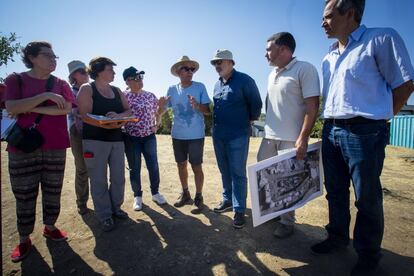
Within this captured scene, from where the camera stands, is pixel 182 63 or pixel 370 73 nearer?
pixel 370 73

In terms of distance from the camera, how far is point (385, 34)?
2.17 m

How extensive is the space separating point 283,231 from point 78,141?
10.4 ft

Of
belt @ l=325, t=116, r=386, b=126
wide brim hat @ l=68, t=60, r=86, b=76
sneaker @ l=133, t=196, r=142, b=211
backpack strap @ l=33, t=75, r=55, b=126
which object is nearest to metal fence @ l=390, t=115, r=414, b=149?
belt @ l=325, t=116, r=386, b=126

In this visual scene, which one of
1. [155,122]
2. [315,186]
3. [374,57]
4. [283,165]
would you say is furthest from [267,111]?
[155,122]

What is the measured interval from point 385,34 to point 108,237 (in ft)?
12.0

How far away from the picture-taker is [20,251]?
2.83 m

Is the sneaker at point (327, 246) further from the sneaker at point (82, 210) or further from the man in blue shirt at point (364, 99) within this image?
the sneaker at point (82, 210)

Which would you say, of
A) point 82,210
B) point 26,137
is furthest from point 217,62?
A: point 82,210

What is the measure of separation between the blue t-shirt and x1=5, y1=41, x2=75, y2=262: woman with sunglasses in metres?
1.61

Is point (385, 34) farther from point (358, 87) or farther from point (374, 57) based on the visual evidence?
point (358, 87)

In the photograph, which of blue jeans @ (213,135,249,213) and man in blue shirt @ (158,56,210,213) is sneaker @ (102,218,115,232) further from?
blue jeans @ (213,135,249,213)

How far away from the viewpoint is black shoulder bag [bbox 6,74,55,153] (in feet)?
8.63

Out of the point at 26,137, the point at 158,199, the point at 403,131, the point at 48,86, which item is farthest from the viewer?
the point at 403,131

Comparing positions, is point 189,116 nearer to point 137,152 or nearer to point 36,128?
point 137,152
